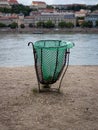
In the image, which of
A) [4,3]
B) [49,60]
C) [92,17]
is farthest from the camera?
[4,3]

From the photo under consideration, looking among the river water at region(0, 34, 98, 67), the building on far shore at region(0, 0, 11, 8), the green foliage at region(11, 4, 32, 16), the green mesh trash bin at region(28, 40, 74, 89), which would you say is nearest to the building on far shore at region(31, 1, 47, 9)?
the building on far shore at region(0, 0, 11, 8)

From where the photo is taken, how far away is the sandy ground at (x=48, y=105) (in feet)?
5.95

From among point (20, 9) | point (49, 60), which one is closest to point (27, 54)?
point (49, 60)

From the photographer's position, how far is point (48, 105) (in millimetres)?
2141

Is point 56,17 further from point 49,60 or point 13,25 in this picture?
point 49,60

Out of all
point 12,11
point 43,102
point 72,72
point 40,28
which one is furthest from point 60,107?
point 12,11

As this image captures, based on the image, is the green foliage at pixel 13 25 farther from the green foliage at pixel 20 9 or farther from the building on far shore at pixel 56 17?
the green foliage at pixel 20 9

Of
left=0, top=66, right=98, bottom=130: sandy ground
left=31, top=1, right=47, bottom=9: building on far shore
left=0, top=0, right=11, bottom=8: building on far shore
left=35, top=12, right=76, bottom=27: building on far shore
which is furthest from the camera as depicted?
left=31, top=1, right=47, bottom=9: building on far shore

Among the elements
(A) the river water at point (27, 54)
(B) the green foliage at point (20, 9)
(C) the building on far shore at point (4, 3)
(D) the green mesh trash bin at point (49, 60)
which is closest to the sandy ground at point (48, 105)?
(D) the green mesh trash bin at point (49, 60)

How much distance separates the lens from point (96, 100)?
2.26m

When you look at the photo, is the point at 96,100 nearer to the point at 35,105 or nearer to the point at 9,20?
the point at 35,105

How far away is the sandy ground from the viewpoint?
181 cm

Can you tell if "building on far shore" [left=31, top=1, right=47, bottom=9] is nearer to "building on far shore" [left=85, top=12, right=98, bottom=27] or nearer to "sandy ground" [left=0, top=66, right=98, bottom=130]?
"building on far shore" [left=85, top=12, right=98, bottom=27]

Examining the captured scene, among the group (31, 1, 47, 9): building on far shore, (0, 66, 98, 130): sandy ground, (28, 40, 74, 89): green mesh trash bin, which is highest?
(28, 40, 74, 89): green mesh trash bin
